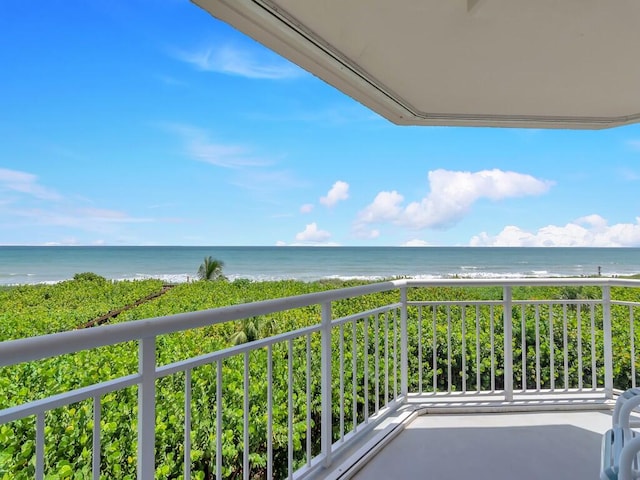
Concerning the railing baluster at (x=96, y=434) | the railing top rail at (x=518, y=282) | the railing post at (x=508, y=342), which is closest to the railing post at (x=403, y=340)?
the railing top rail at (x=518, y=282)

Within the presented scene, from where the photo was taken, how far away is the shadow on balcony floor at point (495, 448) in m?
2.16

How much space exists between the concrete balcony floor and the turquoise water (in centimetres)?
2022

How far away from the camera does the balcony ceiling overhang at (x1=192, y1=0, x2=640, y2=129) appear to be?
158 cm

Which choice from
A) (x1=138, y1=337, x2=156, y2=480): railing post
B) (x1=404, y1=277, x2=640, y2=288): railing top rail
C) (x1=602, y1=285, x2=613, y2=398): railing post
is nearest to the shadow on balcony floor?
(x1=602, y1=285, x2=613, y2=398): railing post

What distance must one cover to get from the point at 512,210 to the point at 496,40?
985 inches

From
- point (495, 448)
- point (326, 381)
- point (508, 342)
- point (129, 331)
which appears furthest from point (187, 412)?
point (508, 342)

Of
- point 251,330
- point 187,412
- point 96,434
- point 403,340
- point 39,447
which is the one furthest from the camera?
point 251,330

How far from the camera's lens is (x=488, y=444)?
2.51 m

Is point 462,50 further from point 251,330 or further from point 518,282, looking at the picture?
point 251,330

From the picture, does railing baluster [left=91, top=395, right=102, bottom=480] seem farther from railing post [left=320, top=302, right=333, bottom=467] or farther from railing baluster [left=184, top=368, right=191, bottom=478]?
railing post [left=320, top=302, right=333, bottom=467]

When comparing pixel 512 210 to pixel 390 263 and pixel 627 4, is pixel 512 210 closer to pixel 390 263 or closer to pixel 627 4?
pixel 390 263

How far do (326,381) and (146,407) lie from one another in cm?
111

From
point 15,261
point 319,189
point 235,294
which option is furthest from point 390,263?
point 15,261

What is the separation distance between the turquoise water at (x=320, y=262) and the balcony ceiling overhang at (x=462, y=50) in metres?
20.9
